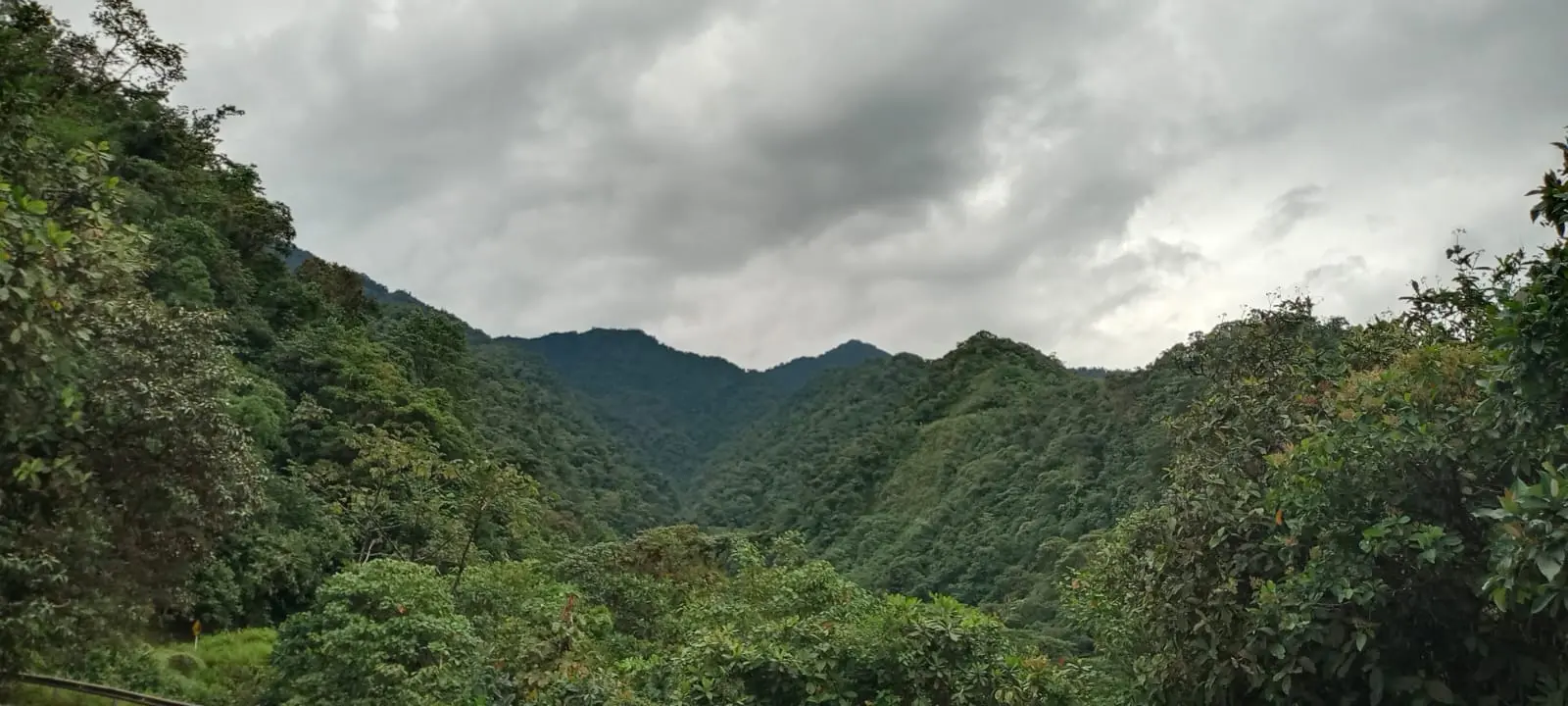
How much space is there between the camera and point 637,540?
66.9ft

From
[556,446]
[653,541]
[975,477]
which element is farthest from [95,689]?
[556,446]

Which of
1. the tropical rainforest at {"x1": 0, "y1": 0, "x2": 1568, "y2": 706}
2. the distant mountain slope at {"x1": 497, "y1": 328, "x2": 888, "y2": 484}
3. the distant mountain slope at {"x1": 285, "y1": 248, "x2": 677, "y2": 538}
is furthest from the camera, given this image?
the distant mountain slope at {"x1": 497, "y1": 328, "x2": 888, "y2": 484}

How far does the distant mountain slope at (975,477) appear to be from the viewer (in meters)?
44.9

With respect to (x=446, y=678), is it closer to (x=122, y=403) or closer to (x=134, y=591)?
(x=134, y=591)

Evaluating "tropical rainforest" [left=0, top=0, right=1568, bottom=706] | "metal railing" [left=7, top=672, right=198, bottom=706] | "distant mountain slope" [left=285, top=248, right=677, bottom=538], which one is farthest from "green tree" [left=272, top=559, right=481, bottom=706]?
"distant mountain slope" [left=285, top=248, right=677, bottom=538]

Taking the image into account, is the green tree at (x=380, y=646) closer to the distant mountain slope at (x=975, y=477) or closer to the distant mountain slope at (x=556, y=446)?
the distant mountain slope at (x=556, y=446)

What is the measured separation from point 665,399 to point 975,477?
409ft

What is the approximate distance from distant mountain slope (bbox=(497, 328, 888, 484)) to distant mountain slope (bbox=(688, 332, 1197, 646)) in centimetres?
4064

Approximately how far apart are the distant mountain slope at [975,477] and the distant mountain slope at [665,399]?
133 ft

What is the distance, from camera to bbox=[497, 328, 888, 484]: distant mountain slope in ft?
484

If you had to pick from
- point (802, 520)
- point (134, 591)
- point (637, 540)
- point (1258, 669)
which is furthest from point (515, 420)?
point (1258, 669)

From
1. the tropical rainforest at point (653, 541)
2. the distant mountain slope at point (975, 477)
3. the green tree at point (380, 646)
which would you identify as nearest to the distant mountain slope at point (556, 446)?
the distant mountain slope at point (975, 477)

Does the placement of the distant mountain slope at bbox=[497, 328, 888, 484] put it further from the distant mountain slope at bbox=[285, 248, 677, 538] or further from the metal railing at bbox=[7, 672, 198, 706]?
the metal railing at bbox=[7, 672, 198, 706]

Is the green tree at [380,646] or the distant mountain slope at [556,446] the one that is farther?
the distant mountain slope at [556,446]
